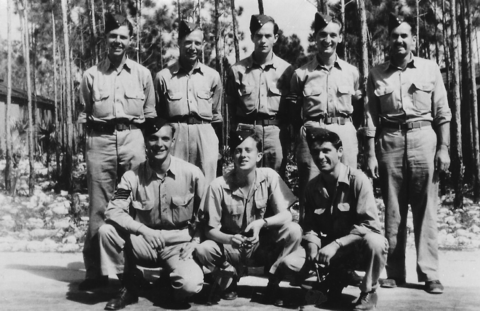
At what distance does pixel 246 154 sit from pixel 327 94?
3.53 ft

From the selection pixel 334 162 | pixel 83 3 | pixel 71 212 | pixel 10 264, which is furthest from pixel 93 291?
pixel 83 3

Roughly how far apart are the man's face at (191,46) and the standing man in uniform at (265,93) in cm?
42

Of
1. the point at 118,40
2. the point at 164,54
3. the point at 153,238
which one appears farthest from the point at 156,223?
the point at 164,54

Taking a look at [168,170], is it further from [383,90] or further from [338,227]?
[383,90]

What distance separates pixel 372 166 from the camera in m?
4.28

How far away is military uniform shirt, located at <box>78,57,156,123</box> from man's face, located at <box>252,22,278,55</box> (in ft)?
3.31

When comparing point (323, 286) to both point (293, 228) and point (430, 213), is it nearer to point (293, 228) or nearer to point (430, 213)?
point (293, 228)

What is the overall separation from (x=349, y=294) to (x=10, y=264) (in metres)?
3.22

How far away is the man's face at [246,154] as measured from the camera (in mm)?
3848

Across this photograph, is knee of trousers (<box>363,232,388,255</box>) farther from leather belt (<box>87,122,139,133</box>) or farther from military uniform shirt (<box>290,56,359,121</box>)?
leather belt (<box>87,122,139,133</box>)

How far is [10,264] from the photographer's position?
5062 millimetres

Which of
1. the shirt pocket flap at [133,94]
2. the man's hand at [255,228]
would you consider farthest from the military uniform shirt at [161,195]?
the shirt pocket flap at [133,94]

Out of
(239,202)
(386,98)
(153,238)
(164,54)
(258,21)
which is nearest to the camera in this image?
(153,238)

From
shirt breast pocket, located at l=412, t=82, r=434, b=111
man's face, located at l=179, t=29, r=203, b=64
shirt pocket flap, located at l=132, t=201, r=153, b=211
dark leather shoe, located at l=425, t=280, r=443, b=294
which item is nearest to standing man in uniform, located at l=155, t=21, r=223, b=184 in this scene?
man's face, located at l=179, t=29, r=203, b=64
